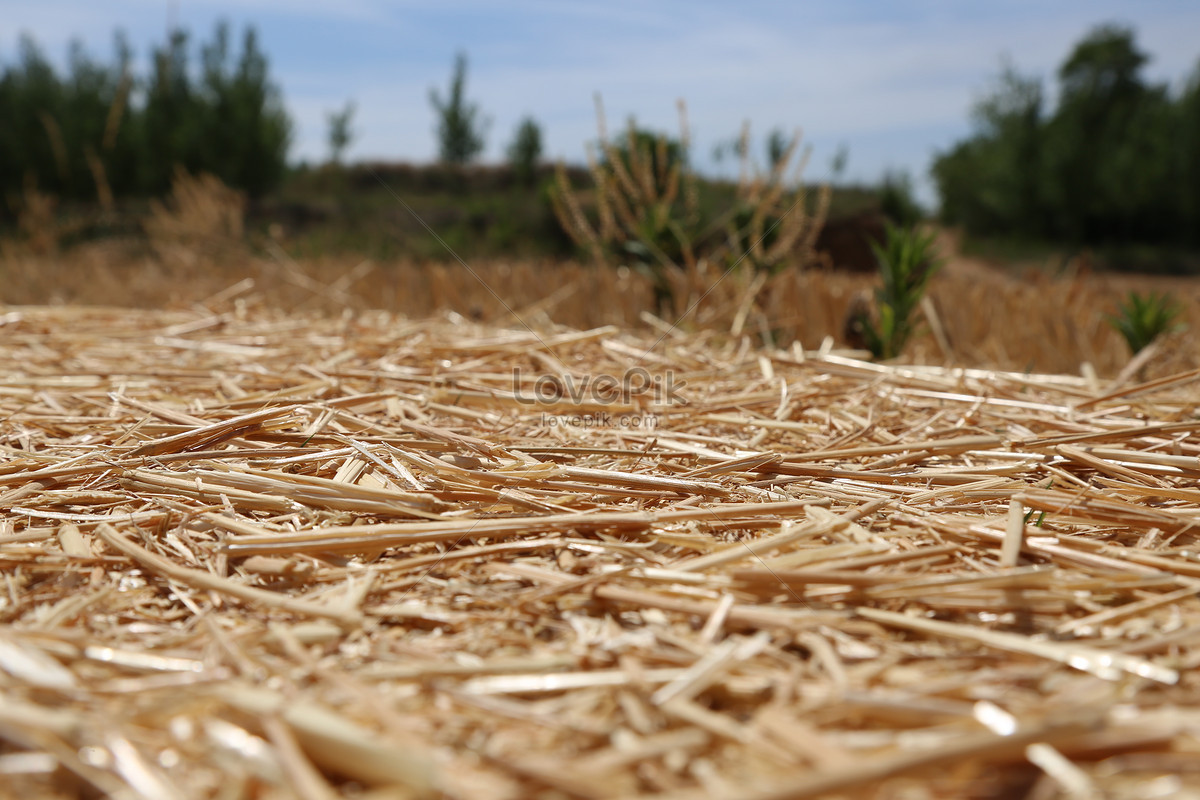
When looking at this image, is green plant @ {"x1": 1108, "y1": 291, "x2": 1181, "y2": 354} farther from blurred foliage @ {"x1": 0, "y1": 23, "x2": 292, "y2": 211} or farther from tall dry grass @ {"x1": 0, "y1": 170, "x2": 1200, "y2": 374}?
blurred foliage @ {"x1": 0, "y1": 23, "x2": 292, "y2": 211}

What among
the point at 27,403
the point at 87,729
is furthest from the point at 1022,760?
the point at 27,403

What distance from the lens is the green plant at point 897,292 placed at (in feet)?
11.3

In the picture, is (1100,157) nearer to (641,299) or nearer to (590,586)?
(641,299)

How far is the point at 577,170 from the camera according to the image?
22.2 metres

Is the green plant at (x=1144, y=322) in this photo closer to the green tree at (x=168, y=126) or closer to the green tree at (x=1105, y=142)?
the green tree at (x=168, y=126)

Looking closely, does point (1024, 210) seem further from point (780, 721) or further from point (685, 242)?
point (780, 721)

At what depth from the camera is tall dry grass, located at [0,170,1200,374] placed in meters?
3.59

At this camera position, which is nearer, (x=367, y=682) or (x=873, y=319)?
(x=367, y=682)

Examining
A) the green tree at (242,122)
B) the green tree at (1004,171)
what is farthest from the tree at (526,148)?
the green tree at (1004,171)

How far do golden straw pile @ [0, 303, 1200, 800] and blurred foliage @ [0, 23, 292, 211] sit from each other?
17.3 m

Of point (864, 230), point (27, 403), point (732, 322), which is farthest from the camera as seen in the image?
point (864, 230)

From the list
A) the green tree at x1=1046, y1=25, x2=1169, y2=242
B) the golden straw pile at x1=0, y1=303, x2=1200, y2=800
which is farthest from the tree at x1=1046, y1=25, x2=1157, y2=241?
the golden straw pile at x1=0, y1=303, x2=1200, y2=800

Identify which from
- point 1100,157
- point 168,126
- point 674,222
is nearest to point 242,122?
point 168,126

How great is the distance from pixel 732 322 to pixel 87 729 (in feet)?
10.1
